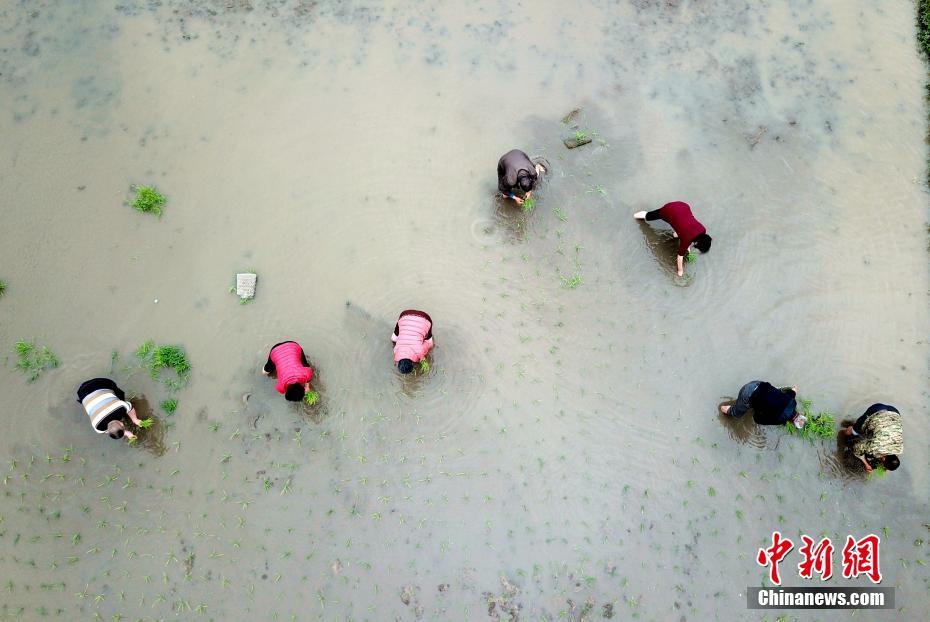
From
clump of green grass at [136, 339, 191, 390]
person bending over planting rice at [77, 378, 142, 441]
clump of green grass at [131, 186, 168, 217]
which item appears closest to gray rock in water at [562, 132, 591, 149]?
clump of green grass at [131, 186, 168, 217]

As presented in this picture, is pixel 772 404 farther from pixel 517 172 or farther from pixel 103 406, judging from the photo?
pixel 103 406

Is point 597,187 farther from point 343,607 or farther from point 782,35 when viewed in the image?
point 343,607

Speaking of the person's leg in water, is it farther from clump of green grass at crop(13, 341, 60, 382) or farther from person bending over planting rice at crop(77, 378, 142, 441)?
clump of green grass at crop(13, 341, 60, 382)

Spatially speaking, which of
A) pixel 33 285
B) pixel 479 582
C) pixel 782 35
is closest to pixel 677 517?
pixel 479 582

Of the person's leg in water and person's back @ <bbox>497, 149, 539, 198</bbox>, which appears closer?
the person's leg in water

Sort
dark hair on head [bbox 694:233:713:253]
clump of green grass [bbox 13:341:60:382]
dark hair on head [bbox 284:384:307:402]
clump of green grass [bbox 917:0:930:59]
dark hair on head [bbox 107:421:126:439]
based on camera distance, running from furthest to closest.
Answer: clump of green grass [bbox 917:0:930:59]
dark hair on head [bbox 694:233:713:253]
clump of green grass [bbox 13:341:60:382]
dark hair on head [bbox 284:384:307:402]
dark hair on head [bbox 107:421:126:439]

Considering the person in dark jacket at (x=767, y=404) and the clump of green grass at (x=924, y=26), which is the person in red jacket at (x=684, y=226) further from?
the clump of green grass at (x=924, y=26)

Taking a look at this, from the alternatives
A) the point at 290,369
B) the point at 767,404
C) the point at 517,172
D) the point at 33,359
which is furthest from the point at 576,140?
the point at 33,359
